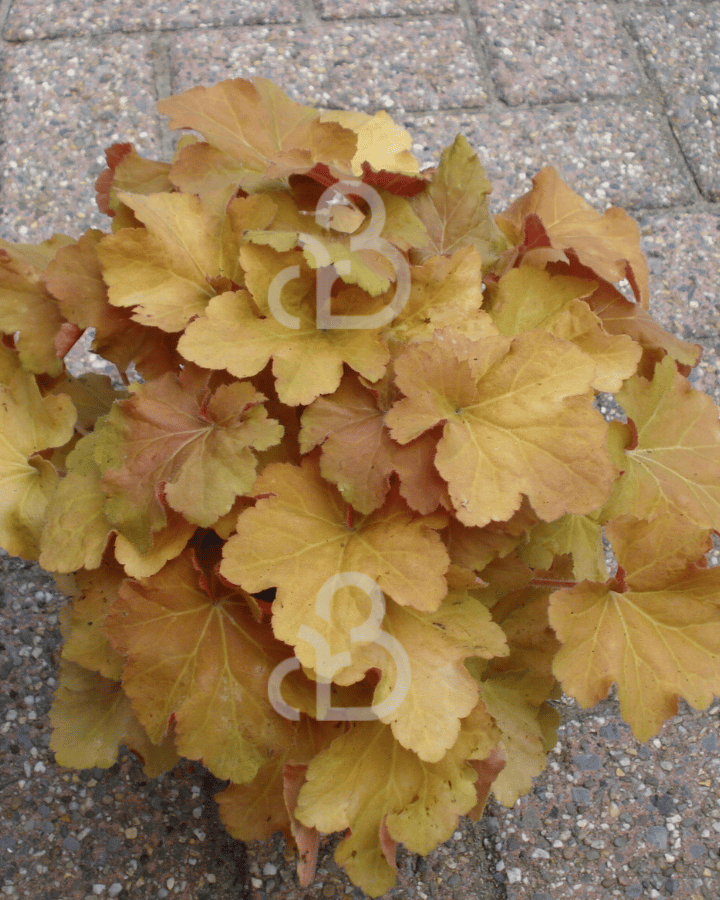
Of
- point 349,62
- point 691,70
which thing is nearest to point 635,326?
point 349,62

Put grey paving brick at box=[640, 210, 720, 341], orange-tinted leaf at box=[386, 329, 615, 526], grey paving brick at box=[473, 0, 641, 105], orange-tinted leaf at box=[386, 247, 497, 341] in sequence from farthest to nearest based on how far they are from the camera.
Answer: grey paving brick at box=[473, 0, 641, 105], grey paving brick at box=[640, 210, 720, 341], orange-tinted leaf at box=[386, 247, 497, 341], orange-tinted leaf at box=[386, 329, 615, 526]

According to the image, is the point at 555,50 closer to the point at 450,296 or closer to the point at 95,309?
the point at 450,296

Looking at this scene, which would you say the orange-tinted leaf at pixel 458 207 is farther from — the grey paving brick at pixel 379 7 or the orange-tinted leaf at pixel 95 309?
the grey paving brick at pixel 379 7

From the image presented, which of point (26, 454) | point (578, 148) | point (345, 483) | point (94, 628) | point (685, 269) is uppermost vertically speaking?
point (345, 483)

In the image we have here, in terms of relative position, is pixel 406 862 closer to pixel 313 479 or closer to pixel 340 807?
pixel 340 807

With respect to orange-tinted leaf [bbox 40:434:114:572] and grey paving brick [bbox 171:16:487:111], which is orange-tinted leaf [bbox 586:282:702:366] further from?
grey paving brick [bbox 171:16:487:111]

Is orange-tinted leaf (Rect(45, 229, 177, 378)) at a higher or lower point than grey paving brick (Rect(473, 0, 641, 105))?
higher

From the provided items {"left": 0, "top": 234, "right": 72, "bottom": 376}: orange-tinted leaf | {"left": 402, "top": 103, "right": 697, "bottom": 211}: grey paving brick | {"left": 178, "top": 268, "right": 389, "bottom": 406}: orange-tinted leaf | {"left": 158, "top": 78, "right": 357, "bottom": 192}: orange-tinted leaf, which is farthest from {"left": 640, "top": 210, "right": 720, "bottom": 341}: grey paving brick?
{"left": 0, "top": 234, "right": 72, "bottom": 376}: orange-tinted leaf
